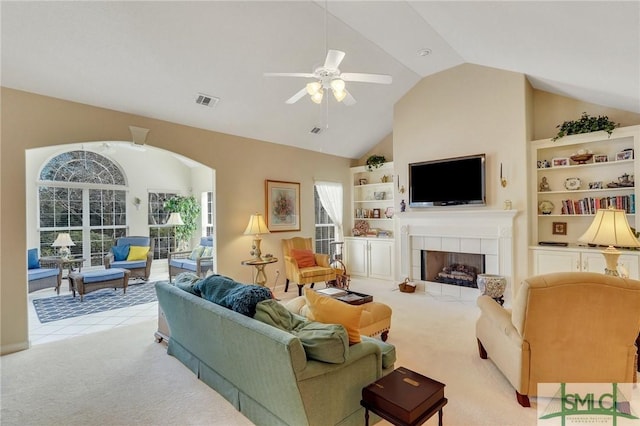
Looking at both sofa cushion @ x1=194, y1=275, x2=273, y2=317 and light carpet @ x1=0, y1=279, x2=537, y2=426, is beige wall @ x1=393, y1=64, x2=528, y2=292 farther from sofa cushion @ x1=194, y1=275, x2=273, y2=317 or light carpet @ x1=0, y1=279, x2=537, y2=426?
sofa cushion @ x1=194, y1=275, x2=273, y2=317

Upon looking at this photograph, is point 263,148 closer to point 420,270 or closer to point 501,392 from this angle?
point 420,270

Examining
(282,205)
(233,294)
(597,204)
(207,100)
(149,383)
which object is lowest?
(149,383)

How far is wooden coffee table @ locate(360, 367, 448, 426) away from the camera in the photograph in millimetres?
1532

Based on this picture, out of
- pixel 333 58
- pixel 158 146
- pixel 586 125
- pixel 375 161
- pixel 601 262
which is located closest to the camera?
pixel 333 58

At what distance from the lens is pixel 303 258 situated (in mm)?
5621

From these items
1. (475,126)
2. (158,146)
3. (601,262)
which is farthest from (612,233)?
(158,146)

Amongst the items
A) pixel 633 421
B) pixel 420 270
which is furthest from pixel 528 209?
pixel 633 421

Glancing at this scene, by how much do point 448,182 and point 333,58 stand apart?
3.52 metres

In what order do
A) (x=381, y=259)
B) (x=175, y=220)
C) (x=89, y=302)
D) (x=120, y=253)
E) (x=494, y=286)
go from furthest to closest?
(x=175, y=220) → (x=120, y=253) → (x=381, y=259) → (x=89, y=302) → (x=494, y=286)

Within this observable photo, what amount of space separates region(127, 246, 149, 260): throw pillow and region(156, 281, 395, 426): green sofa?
480cm

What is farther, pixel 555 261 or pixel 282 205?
pixel 282 205

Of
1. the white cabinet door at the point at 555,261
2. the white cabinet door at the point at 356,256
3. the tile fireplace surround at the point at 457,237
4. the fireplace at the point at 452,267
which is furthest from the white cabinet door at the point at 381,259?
the white cabinet door at the point at 555,261

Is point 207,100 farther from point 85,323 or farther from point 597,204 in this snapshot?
point 597,204

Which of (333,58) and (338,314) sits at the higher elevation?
(333,58)
